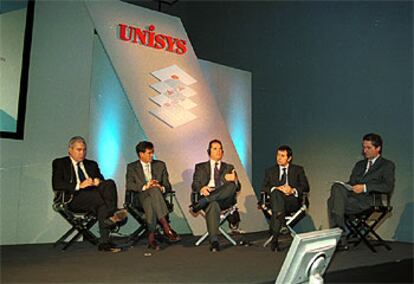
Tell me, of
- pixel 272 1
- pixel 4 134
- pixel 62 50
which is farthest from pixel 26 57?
pixel 272 1

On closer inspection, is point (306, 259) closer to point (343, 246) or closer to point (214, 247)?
point (214, 247)

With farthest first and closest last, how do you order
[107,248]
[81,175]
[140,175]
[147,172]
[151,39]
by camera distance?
[151,39], [147,172], [140,175], [81,175], [107,248]

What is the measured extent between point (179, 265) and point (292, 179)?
6.08ft

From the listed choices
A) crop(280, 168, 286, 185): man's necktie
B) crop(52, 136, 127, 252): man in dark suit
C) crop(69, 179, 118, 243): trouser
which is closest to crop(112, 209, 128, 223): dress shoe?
crop(52, 136, 127, 252): man in dark suit

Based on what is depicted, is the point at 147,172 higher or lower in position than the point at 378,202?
higher

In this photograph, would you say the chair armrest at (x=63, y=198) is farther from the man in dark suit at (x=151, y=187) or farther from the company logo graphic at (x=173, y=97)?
the company logo graphic at (x=173, y=97)

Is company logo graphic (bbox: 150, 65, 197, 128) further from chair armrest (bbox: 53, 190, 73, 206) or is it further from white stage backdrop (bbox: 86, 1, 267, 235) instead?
chair armrest (bbox: 53, 190, 73, 206)

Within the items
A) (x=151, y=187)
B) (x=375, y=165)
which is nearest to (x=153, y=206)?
(x=151, y=187)

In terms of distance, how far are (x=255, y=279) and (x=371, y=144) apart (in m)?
2.48

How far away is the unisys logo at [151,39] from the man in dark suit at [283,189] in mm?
2234

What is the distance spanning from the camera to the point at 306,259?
1.53 m

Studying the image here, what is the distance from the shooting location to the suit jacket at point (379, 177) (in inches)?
195

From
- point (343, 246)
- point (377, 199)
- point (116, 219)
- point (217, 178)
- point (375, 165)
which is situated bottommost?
point (343, 246)

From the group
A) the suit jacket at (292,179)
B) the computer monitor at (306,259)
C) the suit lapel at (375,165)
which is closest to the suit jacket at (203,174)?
the suit jacket at (292,179)
